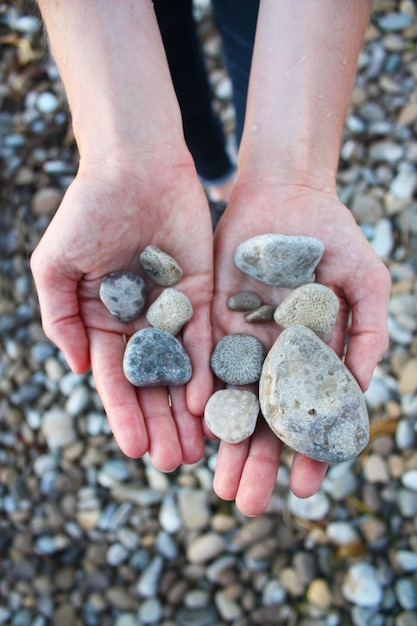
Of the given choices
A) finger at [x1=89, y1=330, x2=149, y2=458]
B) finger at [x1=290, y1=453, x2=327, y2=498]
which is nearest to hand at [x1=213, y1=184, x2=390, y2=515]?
finger at [x1=290, y1=453, x2=327, y2=498]

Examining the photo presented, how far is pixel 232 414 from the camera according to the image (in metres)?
1.47

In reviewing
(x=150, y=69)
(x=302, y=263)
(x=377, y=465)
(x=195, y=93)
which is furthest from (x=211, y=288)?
(x=377, y=465)

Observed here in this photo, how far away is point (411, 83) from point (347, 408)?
79.9 inches

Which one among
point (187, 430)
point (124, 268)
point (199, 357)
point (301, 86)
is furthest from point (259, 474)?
point (301, 86)

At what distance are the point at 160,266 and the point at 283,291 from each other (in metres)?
0.38

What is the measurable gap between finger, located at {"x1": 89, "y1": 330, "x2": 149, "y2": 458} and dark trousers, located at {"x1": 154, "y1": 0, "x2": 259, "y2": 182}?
994mm

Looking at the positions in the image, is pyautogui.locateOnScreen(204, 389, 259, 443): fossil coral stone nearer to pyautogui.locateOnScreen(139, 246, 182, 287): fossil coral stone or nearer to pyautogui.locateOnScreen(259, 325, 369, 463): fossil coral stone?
pyautogui.locateOnScreen(259, 325, 369, 463): fossil coral stone

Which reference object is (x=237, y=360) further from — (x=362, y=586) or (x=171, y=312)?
(x=362, y=586)

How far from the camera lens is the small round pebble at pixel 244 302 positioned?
65.2 inches

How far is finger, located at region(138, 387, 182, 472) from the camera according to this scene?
58.2 inches

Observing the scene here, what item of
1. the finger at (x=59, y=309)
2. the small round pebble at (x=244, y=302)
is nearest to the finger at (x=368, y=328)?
the small round pebble at (x=244, y=302)

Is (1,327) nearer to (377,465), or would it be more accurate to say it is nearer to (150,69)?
(150,69)

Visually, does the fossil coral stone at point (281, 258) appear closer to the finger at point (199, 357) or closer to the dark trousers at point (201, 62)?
the finger at point (199, 357)

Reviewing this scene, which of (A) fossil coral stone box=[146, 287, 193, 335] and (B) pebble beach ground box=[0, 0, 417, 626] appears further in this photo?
(B) pebble beach ground box=[0, 0, 417, 626]
